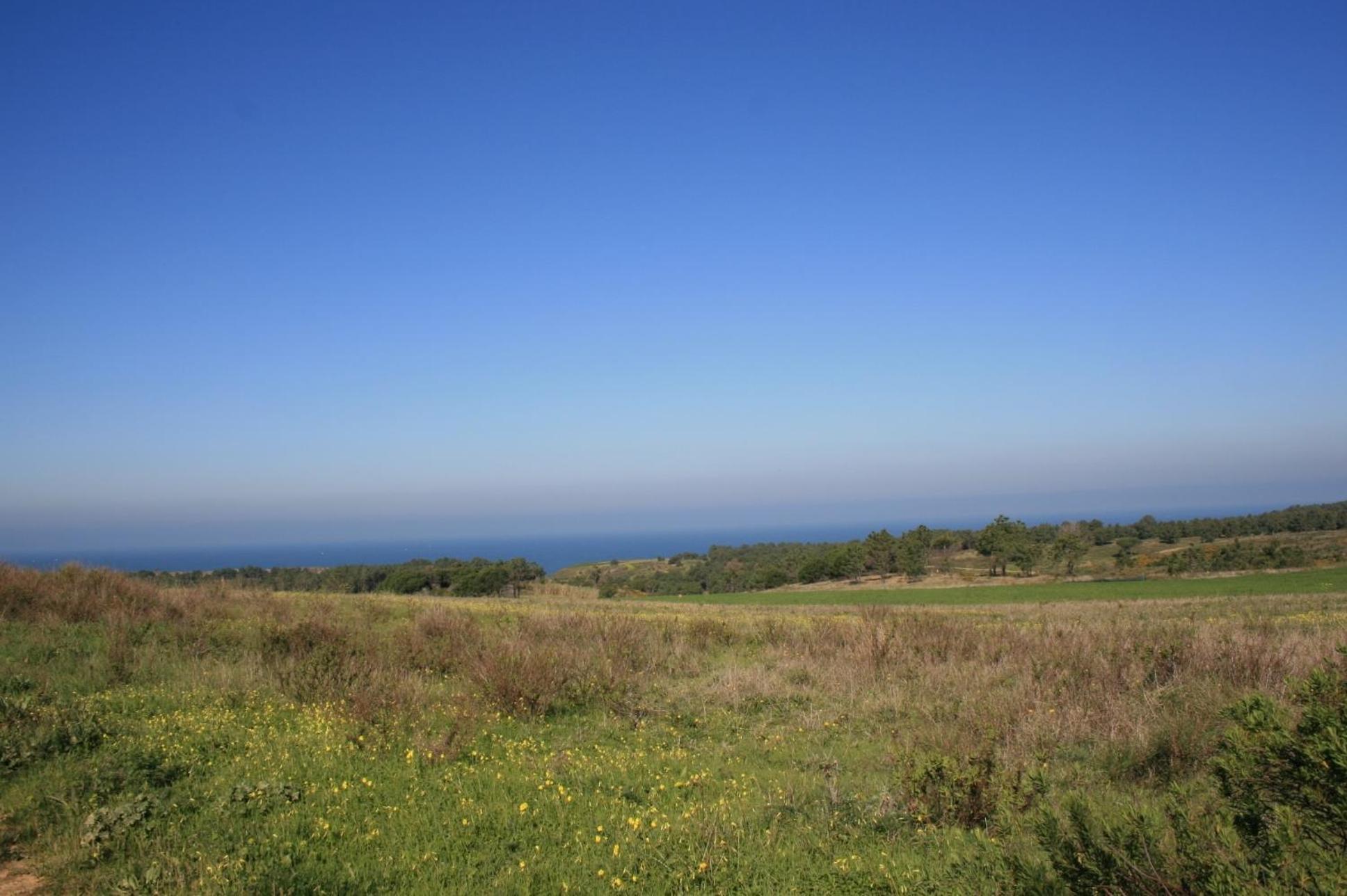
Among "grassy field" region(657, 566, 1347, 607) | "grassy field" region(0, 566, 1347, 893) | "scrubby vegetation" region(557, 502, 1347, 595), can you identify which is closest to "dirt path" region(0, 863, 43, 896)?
"grassy field" region(0, 566, 1347, 893)

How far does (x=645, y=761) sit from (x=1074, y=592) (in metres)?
47.6

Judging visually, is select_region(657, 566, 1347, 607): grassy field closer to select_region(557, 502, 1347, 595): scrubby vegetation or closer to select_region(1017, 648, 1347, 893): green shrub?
select_region(557, 502, 1347, 595): scrubby vegetation

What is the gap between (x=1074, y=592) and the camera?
1873 inches

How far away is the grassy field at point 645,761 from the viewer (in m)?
4.55

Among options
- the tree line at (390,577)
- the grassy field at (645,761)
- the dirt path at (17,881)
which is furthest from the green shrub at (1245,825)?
the tree line at (390,577)

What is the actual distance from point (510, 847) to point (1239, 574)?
204 ft

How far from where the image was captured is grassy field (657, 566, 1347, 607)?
39250mm

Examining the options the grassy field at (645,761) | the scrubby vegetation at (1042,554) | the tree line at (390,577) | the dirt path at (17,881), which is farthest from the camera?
the scrubby vegetation at (1042,554)

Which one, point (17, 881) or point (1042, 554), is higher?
point (17, 881)

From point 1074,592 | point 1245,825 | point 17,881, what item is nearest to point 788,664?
point 1245,825


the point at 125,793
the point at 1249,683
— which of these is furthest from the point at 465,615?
the point at 1249,683

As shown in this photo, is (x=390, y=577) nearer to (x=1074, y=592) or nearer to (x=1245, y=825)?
(x=1074, y=592)

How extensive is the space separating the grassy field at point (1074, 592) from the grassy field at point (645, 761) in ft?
96.0

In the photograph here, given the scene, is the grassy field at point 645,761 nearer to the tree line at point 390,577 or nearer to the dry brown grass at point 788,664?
the dry brown grass at point 788,664
